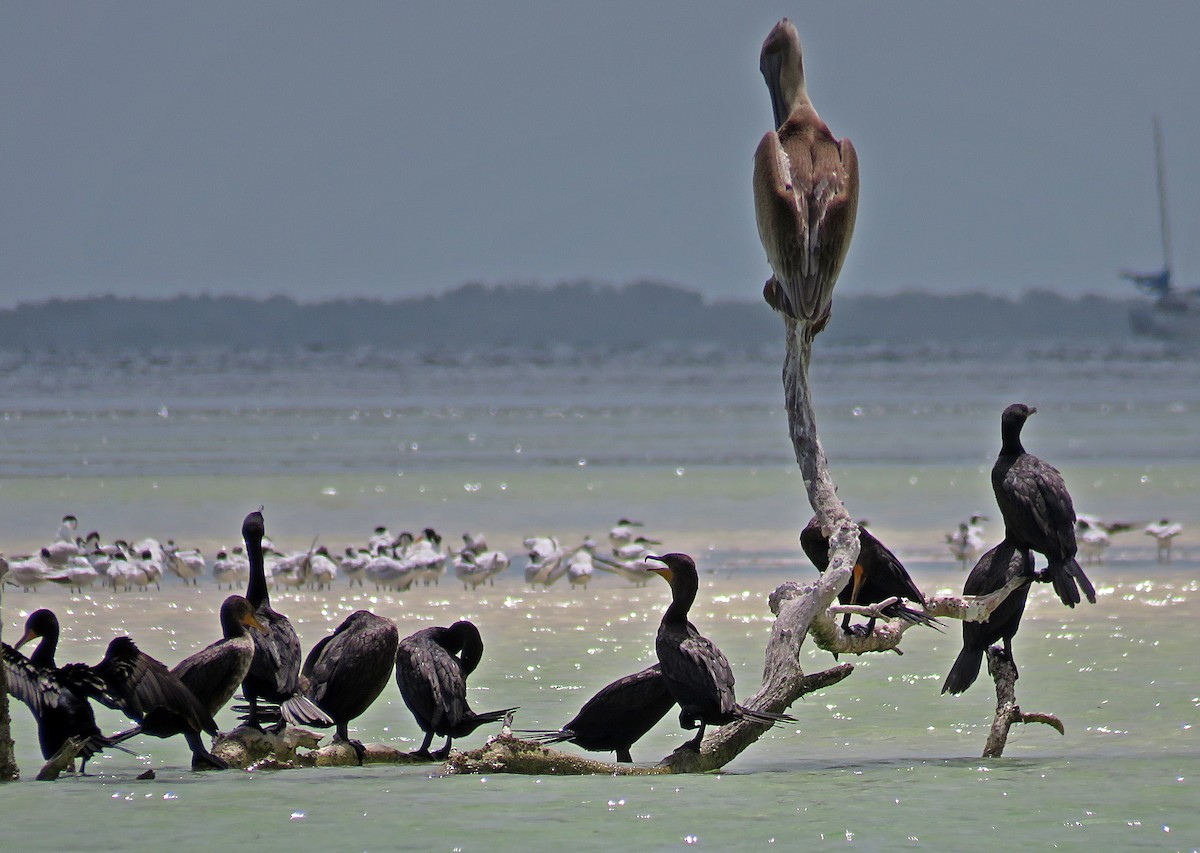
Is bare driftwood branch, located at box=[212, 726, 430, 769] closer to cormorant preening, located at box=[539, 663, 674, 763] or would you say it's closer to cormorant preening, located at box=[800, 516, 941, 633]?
cormorant preening, located at box=[539, 663, 674, 763]

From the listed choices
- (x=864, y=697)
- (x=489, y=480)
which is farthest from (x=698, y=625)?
(x=489, y=480)

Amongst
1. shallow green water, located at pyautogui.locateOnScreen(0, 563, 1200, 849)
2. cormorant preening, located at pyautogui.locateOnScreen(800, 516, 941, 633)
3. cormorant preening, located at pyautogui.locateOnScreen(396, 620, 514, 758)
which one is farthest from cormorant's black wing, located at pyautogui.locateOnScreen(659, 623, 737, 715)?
cormorant preening, located at pyautogui.locateOnScreen(396, 620, 514, 758)

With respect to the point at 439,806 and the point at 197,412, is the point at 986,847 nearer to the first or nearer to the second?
the point at 439,806

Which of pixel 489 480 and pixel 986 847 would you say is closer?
pixel 986 847

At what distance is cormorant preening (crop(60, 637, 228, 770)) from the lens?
696 cm

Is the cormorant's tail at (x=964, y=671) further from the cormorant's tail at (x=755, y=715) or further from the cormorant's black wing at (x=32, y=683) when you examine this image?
the cormorant's black wing at (x=32, y=683)

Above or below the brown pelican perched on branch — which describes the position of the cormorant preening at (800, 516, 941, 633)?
below

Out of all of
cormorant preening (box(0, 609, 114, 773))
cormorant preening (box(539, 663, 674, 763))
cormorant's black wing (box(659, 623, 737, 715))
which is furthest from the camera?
cormorant preening (box(539, 663, 674, 763))

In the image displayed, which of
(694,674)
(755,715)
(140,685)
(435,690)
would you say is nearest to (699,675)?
(694,674)

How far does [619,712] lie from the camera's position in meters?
7.16

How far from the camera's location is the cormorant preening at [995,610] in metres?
7.21

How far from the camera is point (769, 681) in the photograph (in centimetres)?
693

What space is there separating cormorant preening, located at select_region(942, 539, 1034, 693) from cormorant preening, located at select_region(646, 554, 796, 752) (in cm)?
92

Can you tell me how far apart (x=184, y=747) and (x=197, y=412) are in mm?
36719
